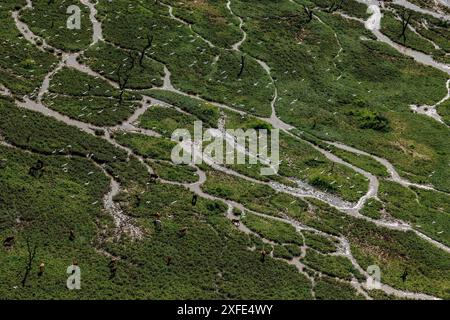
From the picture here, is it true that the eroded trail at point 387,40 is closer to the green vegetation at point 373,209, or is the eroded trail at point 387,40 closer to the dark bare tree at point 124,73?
the green vegetation at point 373,209

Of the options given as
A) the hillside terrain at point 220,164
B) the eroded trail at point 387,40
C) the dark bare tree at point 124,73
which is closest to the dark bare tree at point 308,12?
the hillside terrain at point 220,164

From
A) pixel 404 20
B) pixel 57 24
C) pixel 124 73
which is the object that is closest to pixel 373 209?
pixel 124 73

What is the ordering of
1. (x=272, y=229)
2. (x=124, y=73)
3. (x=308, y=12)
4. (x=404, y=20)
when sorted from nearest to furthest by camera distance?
(x=272, y=229), (x=124, y=73), (x=308, y=12), (x=404, y=20)

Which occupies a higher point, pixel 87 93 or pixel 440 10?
pixel 440 10

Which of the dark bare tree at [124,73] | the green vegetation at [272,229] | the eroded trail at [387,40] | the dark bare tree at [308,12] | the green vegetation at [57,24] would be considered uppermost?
the eroded trail at [387,40]

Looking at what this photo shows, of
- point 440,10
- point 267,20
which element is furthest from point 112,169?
point 440,10

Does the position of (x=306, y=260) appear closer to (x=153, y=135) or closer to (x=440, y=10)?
(x=153, y=135)

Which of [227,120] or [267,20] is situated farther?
[267,20]

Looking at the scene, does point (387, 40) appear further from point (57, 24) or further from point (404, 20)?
point (57, 24)

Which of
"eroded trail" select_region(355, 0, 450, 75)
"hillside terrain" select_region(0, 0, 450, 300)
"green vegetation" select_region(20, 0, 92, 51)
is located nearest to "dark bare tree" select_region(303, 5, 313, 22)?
"hillside terrain" select_region(0, 0, 450, 300)

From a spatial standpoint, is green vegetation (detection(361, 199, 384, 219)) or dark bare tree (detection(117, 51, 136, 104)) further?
dark bare tree (detection(117, 51, 136, 104))

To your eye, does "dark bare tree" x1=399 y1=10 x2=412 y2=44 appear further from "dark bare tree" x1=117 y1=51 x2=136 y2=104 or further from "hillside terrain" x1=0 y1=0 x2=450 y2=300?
"dark bare tree" x1=117 y1=51 x2=136 y2=104
